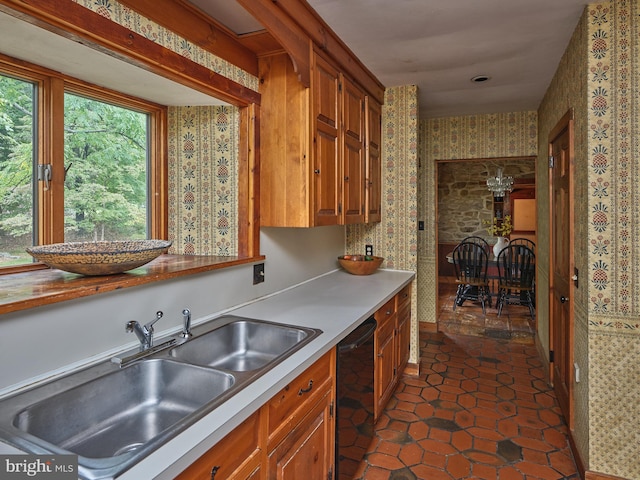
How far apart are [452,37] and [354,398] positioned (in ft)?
7.02

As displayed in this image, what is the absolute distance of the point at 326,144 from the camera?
7.64ft

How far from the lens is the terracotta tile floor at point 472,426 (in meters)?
2.11

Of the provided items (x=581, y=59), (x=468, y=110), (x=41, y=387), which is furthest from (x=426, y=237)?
(x=41, y=387)

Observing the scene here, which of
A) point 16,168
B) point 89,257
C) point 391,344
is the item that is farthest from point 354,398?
point 16,168

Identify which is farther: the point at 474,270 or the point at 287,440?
the point at 474,270

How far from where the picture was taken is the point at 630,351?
1.92 metres

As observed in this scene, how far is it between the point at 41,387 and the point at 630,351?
2.47 metres

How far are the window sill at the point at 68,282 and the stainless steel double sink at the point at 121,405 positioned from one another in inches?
9.7

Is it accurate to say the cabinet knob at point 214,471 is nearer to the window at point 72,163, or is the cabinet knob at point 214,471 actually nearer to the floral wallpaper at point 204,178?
the window at point 72,163

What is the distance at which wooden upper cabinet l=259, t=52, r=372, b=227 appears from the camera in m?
2.12

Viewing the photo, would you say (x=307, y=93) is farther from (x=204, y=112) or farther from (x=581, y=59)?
(x=581, y=59)

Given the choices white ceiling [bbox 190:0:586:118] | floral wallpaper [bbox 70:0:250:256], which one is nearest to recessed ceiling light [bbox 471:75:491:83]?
white ceiling [bbox 190:0:586:118]

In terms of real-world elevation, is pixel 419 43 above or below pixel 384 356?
above

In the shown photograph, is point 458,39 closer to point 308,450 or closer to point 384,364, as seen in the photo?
point 384,364
